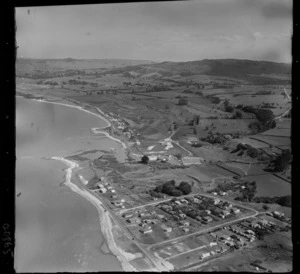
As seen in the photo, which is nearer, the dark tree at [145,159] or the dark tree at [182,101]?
the dark tree at [145,159]

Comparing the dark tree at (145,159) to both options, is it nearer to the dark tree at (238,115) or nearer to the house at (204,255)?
the dark tree at (238,115)

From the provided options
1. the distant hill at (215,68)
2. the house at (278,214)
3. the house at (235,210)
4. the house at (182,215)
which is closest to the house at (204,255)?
the house at (182,215)

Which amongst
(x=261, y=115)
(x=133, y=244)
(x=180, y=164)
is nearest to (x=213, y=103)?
(x=261, y=115)

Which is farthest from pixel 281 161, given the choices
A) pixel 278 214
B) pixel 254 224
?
pixel 254 224

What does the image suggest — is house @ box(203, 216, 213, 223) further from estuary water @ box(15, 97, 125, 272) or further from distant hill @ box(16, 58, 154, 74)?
Result: distant hill @ box(16, 58, 154, 74)
